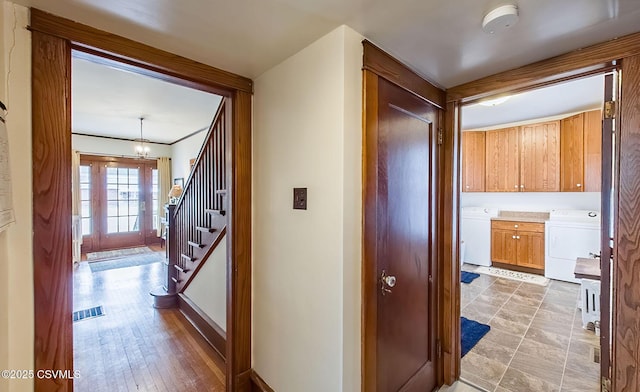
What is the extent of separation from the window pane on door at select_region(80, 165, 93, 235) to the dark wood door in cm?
657

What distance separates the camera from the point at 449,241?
2.00m

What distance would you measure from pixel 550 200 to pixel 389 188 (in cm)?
474

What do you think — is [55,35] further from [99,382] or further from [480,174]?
[480,174]

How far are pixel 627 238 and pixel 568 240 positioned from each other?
3.54 m

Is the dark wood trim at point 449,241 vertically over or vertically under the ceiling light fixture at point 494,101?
under

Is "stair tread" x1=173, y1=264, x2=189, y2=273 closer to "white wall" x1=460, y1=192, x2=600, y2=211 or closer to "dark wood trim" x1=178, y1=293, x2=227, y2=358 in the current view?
"dark wood trim" x1=178, y1=293, x2=227, y2=358

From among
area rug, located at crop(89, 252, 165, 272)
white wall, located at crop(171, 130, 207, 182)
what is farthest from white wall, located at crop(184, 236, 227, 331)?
white wall, located at crop(171, 130, 207, 182)

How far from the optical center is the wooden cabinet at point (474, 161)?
5.11m

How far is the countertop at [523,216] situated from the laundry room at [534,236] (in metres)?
0.02

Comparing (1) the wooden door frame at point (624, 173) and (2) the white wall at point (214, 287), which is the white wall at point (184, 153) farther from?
(1) the wooden door frame at point (624, 173)

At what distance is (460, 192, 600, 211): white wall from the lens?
4.32 meters

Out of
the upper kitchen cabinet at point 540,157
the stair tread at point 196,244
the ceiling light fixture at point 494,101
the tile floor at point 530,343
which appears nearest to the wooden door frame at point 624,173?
the ceiling light fixture at point 494,101

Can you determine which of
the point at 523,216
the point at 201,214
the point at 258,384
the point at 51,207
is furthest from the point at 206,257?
the point at 523,216

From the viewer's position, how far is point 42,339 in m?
1.18
